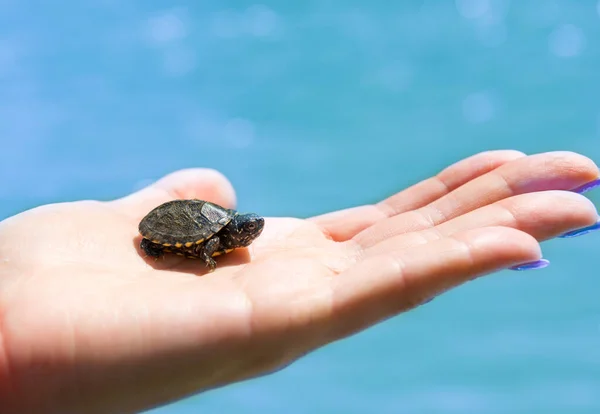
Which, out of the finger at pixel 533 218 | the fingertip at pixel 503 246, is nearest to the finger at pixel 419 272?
the fingertip at pixel 503 246

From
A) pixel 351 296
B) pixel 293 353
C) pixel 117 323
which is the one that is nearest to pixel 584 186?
pixel 351 296

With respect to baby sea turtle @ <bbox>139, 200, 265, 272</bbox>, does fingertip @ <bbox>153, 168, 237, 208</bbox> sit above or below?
above

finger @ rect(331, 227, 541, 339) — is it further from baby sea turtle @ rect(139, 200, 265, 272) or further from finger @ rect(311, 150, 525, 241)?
finger @ rect(311, 150, 525, 241)

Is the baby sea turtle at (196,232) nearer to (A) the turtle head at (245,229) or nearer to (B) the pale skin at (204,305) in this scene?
(A) the turtle head at (245,229)

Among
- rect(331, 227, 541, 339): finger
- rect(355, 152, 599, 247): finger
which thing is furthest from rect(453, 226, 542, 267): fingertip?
rect(355, 152, 599, 247): finger

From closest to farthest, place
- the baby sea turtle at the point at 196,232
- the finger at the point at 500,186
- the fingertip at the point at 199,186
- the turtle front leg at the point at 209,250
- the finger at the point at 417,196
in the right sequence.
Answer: the finger at the point at 500,186, the turtle front leg at the point at 209,250, the baby sea turtle at the point at 196,232, the finger at the point at 417,196, the fingertip at the point at 199,186

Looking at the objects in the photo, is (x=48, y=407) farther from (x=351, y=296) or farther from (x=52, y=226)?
(x=351, y=296)

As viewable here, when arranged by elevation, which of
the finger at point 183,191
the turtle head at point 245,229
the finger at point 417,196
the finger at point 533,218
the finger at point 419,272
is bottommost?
the finger at point 419,272
